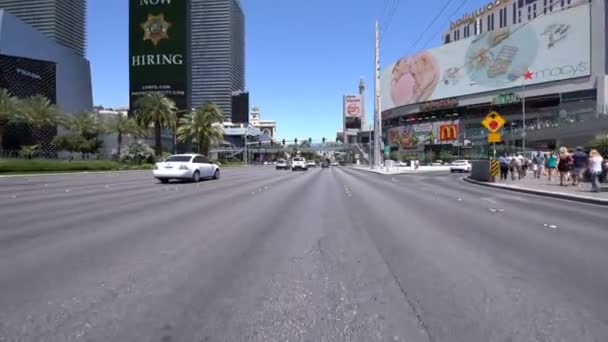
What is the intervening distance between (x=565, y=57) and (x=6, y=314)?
111 meters

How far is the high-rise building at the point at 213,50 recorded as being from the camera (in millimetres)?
166125

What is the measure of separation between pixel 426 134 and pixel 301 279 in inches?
5081

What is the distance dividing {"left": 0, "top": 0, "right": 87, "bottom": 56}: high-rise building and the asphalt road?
15674 cm

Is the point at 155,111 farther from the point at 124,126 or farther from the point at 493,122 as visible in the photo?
the point at 493,122

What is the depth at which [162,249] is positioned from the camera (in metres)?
7.69

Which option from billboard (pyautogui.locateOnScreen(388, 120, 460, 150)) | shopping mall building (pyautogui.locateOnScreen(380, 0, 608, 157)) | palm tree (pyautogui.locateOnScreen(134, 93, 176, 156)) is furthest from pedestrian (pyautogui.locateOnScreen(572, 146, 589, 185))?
billboard (pyautogui.locateOnScreen(388, 120, 460, 150))

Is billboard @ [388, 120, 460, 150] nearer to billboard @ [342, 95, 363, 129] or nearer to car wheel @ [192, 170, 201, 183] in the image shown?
billboard @ [342, 95, 363, 129]

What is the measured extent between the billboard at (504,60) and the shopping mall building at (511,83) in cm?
20

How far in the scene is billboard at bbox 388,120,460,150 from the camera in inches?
4871

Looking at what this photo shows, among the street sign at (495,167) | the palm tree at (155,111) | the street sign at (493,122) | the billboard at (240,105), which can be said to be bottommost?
the street sign at (495,167)

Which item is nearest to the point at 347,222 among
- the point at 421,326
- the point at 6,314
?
the point at 421,326

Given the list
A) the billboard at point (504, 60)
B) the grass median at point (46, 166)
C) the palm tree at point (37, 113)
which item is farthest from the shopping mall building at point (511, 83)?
the palm tree at point (37, 113)

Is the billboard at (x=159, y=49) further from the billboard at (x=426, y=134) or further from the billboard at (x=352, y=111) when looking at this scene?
the billboard at (x=352, y=111)

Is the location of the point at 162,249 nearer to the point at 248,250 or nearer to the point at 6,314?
the point at 248,250
